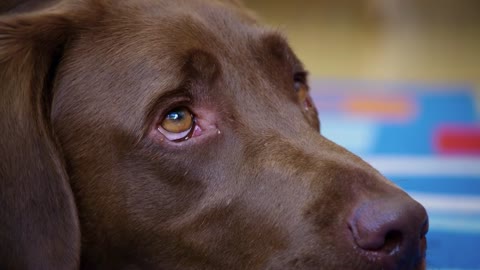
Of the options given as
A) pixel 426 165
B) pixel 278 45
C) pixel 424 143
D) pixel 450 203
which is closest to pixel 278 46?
pixel 278 45

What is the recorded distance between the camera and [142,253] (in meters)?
2.26

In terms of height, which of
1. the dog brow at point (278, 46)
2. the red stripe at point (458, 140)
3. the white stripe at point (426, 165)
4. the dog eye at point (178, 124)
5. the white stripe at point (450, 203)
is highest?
the red stripe at point (458, 140)

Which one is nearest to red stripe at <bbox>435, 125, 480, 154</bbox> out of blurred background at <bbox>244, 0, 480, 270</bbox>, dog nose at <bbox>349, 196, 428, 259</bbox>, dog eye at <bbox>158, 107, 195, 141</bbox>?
blurred background at <bbox>244, 0, 480, 270</bbox>

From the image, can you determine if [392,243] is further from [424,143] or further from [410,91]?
[410,91]

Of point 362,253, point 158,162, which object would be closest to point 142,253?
point 158,162

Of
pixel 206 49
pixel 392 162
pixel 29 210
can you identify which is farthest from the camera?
pixel 392 162

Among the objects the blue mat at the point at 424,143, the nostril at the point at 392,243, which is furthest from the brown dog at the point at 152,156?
the blue mat at the point at 424,143

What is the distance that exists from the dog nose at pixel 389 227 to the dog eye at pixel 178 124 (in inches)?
21.9

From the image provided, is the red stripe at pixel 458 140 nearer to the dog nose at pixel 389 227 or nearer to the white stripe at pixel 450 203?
the white stripe at pixel 450 203

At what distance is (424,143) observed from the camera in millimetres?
4812

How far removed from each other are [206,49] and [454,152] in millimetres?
2681

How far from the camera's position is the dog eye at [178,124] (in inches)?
88.5

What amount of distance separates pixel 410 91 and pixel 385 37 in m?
2.33

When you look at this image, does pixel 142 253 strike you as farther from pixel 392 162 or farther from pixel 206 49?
pixel 392 162
